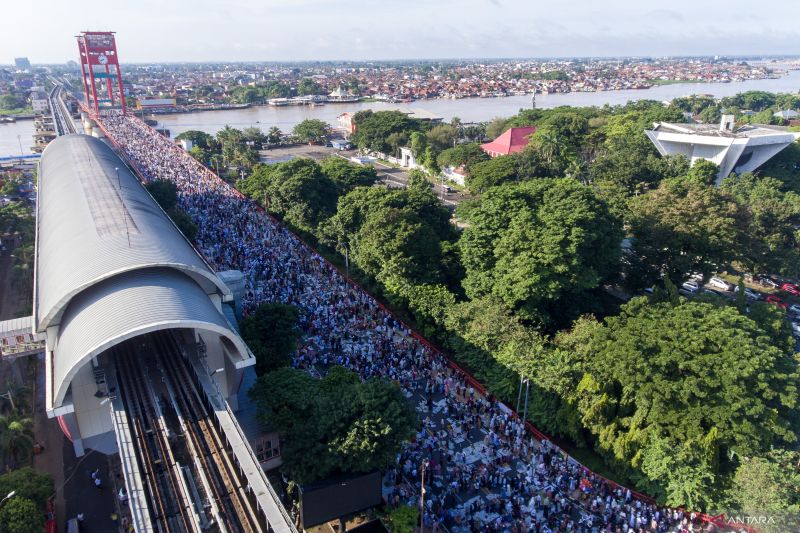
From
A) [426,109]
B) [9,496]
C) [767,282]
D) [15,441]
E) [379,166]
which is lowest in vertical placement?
[767,282]

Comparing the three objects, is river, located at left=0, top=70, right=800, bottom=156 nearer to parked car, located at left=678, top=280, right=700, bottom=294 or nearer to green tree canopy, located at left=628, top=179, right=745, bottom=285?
green tree canopy, located at left=628, top=179, right=745, bottom=285

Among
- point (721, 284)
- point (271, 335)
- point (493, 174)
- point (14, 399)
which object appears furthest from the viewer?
point (493, 174)

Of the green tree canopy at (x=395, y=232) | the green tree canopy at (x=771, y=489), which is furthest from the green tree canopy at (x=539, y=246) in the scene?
the green tree canopy at (x=771, y=489)

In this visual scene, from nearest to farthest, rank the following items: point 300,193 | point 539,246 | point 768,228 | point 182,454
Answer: point 182,454
point 539,246
point 768,228
point 300,193

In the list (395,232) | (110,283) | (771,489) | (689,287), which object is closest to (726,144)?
(689,287)

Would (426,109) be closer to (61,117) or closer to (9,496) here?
(61,117)

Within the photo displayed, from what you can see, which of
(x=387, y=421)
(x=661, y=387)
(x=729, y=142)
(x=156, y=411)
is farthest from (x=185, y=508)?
(x=729, y=142)
